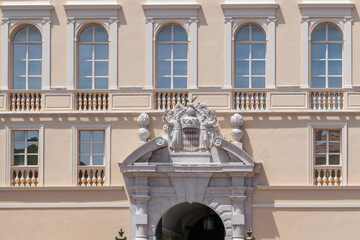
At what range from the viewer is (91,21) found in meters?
38.5

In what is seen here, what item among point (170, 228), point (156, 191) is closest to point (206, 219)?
point (170, 228)

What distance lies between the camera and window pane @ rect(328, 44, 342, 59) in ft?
126

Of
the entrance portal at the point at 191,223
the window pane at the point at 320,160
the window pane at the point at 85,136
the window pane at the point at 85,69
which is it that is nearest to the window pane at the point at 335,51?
the window pane at the point at 320,160

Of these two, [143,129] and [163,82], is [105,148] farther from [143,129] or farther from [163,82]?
[163,82]

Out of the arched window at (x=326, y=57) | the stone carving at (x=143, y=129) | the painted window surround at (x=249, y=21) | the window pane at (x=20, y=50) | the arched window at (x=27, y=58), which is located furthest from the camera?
the window pane at (x=20, y=50)

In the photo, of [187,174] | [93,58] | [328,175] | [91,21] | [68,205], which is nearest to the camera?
[187,174]

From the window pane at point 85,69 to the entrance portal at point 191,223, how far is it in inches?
196

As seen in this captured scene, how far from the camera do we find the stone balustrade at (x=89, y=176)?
125 ft

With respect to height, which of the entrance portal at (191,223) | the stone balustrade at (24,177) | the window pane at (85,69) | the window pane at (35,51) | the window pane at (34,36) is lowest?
the entrance portal at (191,223)

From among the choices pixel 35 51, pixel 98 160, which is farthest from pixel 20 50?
pixel 98 160

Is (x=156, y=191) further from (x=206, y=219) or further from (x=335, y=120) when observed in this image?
(x=206, y=219)

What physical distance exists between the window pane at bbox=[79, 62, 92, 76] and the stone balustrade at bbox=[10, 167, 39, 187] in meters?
3.08

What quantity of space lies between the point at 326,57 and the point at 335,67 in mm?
389

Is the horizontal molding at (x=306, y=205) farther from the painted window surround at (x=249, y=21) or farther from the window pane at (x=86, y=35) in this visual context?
the window pane at (x=86, y=35)
